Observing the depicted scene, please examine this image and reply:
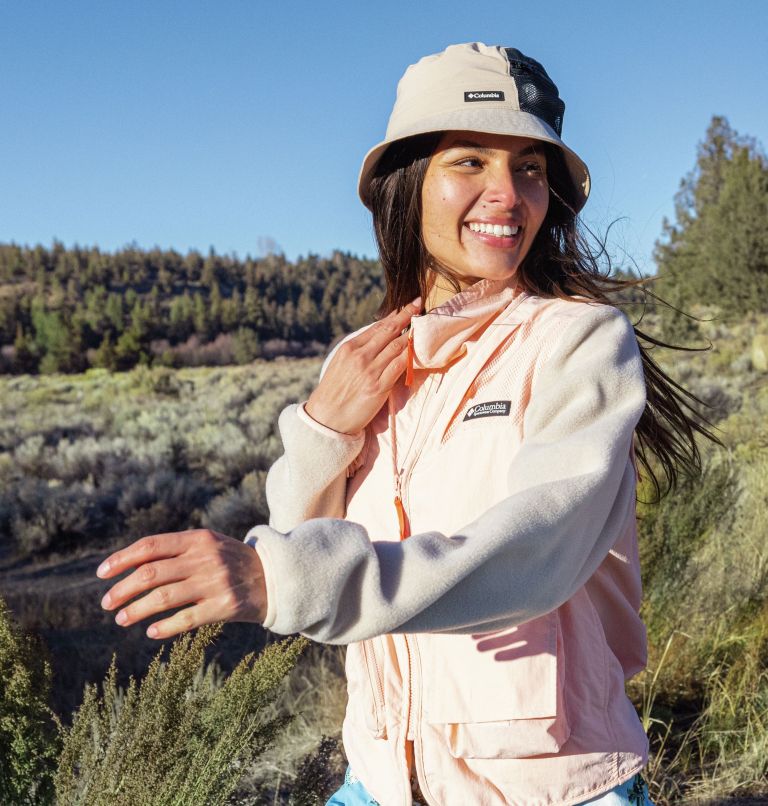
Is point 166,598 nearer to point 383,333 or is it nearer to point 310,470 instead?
point 310,470

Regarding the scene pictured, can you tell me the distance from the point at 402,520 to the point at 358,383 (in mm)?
318

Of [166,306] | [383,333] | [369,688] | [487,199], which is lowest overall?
[369,688]

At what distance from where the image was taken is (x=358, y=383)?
1660 millimetres

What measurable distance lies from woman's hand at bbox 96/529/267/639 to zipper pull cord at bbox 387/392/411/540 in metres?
0.46

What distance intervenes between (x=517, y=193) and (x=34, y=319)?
41.2 metres

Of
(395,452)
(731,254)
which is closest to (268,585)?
(395,452)

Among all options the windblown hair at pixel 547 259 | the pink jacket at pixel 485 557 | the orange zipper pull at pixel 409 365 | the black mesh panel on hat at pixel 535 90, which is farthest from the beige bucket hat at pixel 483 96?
the orange zipper pull at pixel 409 365

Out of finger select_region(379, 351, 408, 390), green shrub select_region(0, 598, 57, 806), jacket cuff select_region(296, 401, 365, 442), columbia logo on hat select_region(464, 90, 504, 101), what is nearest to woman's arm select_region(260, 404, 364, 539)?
jacket cuff select_region(296, 401, 365, 442)

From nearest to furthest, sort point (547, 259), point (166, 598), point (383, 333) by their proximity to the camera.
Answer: point (166, 598), point (383, 333), point (547, 259)

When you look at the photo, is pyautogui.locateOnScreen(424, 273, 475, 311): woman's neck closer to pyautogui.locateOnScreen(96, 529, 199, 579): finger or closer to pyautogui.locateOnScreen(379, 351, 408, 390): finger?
pyautogui.locateOnScreen(379, 351, 408, 390): finger

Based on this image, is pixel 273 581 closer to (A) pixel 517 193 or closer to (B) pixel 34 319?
(A) pixel 517 193

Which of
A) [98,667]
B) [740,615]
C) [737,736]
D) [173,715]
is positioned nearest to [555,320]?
[173,715]

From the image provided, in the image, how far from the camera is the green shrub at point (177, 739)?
1928 millimetres

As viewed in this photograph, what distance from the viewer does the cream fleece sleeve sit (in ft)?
3.26
